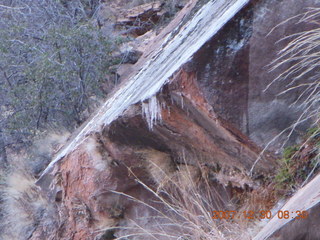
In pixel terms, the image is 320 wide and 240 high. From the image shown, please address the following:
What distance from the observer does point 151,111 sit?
4.22 metres

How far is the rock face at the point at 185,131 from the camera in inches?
151

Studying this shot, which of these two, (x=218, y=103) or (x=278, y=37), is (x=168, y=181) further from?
(x=278, y=37)

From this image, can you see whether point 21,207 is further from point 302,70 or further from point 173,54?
point 302,70

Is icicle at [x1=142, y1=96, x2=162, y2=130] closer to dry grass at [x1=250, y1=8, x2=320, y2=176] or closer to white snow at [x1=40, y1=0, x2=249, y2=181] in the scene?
white snow at [x1=40, y1=0, x2=249, y2=181]

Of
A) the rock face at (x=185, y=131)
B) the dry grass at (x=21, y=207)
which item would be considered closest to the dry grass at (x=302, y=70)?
the rock face at (x=185, y=131)

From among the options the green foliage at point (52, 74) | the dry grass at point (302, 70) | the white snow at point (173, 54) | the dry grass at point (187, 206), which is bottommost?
the dry grass at point (187, 206)

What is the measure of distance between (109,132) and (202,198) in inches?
42.3

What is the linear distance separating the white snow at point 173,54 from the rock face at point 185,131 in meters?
0.01

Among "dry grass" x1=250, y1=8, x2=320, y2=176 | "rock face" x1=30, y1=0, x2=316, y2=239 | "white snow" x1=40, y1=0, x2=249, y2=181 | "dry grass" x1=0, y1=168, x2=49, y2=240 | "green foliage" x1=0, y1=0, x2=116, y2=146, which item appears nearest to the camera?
"dry grass" x1=250, y1=8, x2=320, y2=176

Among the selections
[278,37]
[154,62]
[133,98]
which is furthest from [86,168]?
[278,37]

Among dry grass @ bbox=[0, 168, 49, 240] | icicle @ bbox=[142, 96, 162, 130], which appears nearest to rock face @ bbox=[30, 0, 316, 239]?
icicle @ bbox=[142, 96, 162, 130]

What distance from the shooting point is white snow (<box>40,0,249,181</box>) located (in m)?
4.05

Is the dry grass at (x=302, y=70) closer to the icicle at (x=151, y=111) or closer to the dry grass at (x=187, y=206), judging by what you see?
the dry grass at (x=187, y=206)

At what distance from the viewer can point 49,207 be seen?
18.9 feet
